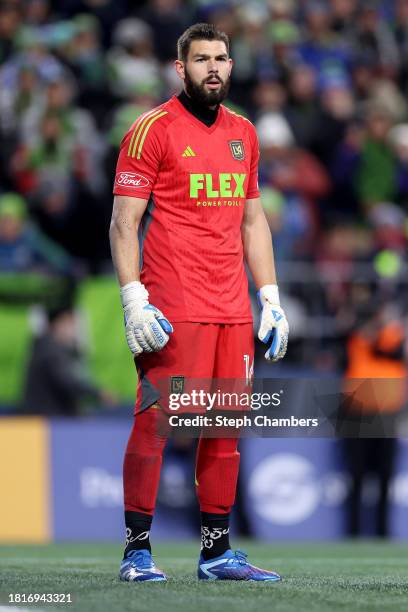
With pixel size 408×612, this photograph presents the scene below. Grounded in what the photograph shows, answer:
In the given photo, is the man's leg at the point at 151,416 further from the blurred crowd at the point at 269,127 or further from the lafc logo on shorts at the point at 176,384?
the blurred crowd at the point at 269,127

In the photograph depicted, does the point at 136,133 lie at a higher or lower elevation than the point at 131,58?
lower

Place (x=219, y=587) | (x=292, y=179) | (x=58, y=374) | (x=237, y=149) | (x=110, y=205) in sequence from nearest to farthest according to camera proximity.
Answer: (x=219, y=587), (x=237, y=149), (x=58, y=374), (x=110, y=205), (x=292, y=179)

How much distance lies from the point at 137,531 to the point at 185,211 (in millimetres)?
1304

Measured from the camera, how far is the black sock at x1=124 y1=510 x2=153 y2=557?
18.2 ft

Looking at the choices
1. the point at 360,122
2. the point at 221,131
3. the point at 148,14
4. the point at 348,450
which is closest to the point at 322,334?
the point at 348,450

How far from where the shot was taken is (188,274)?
18.4 ft

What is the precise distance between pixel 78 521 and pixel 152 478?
5314 millimetres

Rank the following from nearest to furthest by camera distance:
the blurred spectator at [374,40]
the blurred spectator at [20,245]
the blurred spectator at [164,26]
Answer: the blurred spectator at [20,245] < the blurred spectator at [164,26] < the blurred spectator at [374,40]

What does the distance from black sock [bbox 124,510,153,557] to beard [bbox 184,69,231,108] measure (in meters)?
1.70

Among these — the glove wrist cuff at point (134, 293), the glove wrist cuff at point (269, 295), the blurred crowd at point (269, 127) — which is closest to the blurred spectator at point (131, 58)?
the blurred crowd at point (269, 127)

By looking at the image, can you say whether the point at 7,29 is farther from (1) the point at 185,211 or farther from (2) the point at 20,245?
(1) the point at 185,211

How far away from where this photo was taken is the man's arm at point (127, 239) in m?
5.57

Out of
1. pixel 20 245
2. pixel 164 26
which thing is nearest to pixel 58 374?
pixel 20 245

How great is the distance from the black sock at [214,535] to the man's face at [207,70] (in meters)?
1.71
